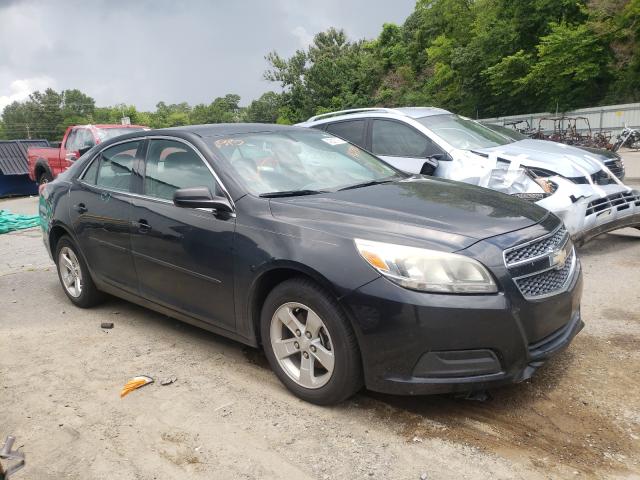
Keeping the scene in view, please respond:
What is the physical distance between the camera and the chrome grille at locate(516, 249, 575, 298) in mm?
2855

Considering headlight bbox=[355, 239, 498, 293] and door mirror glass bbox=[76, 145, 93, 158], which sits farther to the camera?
door mirror glass bbox=[76, 145, 93, 158]

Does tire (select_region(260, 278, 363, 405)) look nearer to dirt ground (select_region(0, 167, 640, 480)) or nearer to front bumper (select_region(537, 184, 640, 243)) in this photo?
dirt ground (select_region(0, 167, 640, 480))

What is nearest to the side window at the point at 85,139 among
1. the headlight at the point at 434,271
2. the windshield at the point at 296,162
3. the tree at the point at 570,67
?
the windshield at the point at 296,162

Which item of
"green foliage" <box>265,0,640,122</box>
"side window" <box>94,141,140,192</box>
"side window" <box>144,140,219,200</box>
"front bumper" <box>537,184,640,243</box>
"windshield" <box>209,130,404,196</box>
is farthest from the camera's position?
"green foliage" <box>265,0,640,122</box>

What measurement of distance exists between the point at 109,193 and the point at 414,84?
43.9 metres

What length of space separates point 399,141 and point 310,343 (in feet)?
14.5

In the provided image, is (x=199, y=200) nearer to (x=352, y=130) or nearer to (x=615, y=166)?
(x=352, y=130)

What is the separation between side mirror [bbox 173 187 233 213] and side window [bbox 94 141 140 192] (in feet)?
3.61

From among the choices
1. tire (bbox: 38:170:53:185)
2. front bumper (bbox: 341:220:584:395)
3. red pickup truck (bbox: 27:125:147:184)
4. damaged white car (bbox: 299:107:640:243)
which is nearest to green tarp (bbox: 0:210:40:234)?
red pickup truck (bbox: 27:125:147:184)

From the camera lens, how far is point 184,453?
9.39ft

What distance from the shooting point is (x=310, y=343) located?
10.3 ft

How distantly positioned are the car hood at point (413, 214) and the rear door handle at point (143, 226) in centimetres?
116

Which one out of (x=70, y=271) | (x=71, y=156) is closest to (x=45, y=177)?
(x=71, y=156)

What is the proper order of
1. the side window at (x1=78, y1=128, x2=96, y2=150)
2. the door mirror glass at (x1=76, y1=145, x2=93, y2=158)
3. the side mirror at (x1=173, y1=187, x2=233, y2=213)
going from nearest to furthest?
the side mirror at (x1=173, y1=187, x2=233, y2=213) < the door mirror glass at (x1=76, y1=145, x2=93, y2=158) < the side window at (x1=78, y1=128, x2=96, y2=150)
